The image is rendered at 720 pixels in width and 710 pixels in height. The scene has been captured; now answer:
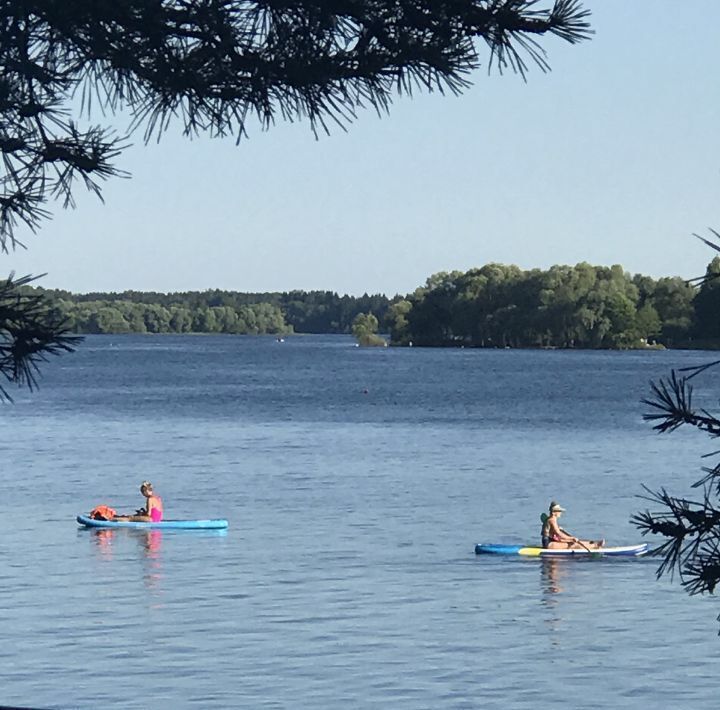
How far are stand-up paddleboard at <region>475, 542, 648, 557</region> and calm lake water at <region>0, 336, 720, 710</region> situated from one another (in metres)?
0.26

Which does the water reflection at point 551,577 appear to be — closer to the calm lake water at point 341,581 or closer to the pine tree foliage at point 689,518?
the calm lake water at point 341,581

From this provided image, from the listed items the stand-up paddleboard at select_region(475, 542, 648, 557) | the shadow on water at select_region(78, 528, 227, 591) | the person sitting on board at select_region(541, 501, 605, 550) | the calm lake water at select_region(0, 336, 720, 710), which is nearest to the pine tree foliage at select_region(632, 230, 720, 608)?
the calm lake water at select_region(0, 336, 720, 710)

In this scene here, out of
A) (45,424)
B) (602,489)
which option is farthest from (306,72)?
(45,424)

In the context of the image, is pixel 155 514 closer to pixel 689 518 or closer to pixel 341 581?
pixel 341 581

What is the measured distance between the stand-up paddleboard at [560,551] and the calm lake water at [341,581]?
0.26m

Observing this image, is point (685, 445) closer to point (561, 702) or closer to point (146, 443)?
point (146, 443)

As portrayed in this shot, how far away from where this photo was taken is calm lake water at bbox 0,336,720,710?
24.2 m

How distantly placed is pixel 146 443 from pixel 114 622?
47.0 m

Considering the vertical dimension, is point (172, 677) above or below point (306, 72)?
below

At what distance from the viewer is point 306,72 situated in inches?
260

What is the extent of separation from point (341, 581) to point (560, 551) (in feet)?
18.1

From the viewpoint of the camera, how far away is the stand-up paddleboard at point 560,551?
36375 mm

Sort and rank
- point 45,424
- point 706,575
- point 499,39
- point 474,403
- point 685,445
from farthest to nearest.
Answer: point 474,403
point 45,424
point 685,445
point 499,39
point 706,575

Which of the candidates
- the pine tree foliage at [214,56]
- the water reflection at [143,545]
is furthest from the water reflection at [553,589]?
the pine tree foliage at [214,56]
